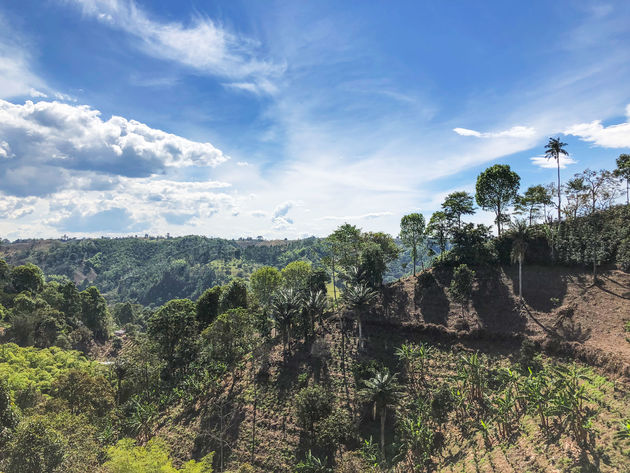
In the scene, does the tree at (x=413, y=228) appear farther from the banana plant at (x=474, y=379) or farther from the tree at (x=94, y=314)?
the tree at (x=94, y=314)

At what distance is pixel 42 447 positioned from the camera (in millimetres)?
26344

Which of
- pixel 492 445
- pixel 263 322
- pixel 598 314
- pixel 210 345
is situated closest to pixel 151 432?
pixel 210 345

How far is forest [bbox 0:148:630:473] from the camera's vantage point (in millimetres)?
27703

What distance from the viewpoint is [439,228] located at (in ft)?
209

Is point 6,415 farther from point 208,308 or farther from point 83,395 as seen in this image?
point 208,308

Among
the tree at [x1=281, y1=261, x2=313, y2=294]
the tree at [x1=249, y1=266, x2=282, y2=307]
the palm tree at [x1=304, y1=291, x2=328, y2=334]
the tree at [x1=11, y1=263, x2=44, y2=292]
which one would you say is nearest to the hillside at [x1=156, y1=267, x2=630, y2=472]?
the palm tree at [x1=304, y1=291, x2=328, y2=334]

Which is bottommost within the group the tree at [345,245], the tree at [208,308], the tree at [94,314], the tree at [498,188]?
the tree at [94,314]

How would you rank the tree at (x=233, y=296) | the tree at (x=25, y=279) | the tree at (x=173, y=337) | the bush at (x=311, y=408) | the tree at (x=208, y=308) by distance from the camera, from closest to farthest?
the bush at (x=311, y=408), the tree at (x=173, y=337), the tree at (x=233, y=296), the tree at (x=208, y=308), the tree at (x=25, y=279)

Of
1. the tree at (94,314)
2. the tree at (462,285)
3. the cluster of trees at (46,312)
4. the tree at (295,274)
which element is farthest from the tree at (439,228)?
the tree at (94,314)

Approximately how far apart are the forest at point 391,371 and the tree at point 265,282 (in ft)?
13.0

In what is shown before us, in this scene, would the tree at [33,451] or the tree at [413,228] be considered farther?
the tree at [413,228]

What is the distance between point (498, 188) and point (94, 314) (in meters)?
121

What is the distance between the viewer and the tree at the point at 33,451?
1016 inches

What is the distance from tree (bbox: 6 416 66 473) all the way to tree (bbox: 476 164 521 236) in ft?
232
